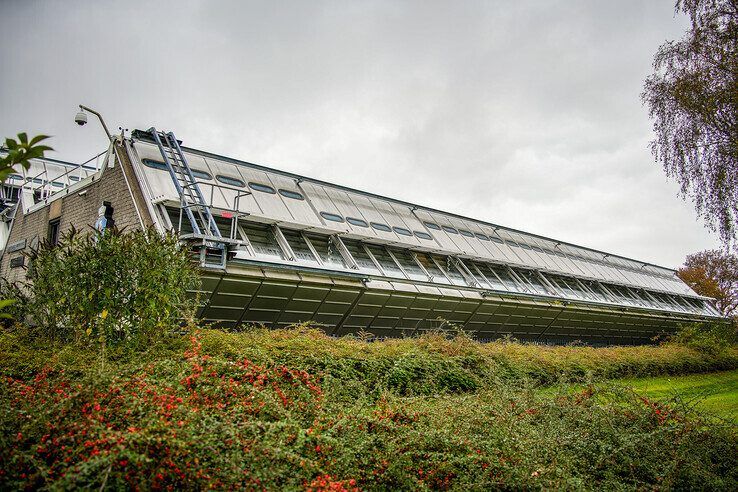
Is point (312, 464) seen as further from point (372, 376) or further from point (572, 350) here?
point (572, 350)

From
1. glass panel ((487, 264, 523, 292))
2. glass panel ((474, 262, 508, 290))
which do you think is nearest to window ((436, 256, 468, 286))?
glass panel ((474, 262, 508, 290))

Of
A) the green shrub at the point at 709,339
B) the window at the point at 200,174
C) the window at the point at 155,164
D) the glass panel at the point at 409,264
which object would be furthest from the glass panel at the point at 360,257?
the green shrub at the point at 709,339

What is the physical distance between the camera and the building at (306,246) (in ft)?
42.9

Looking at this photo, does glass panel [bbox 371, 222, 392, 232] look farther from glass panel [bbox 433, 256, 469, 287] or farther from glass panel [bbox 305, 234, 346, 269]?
glass panel [bbox 305, 234, 346, 269]

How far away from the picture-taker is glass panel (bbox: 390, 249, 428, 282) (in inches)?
707

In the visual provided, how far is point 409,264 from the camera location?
61.2 feet

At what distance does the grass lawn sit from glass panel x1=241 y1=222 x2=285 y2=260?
996 centimetres

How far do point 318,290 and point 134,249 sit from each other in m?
6.63

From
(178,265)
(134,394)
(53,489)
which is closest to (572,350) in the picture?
(178,265)

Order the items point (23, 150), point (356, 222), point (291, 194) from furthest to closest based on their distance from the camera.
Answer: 1. point (356, 222)
2. point (291, 194)
3. point (23, 150)

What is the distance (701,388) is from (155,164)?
65.4 ft

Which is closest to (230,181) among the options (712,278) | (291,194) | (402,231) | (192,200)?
(291,194)

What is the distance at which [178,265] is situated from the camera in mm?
8281

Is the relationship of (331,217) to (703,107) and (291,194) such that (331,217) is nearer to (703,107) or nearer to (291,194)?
(291,194)
